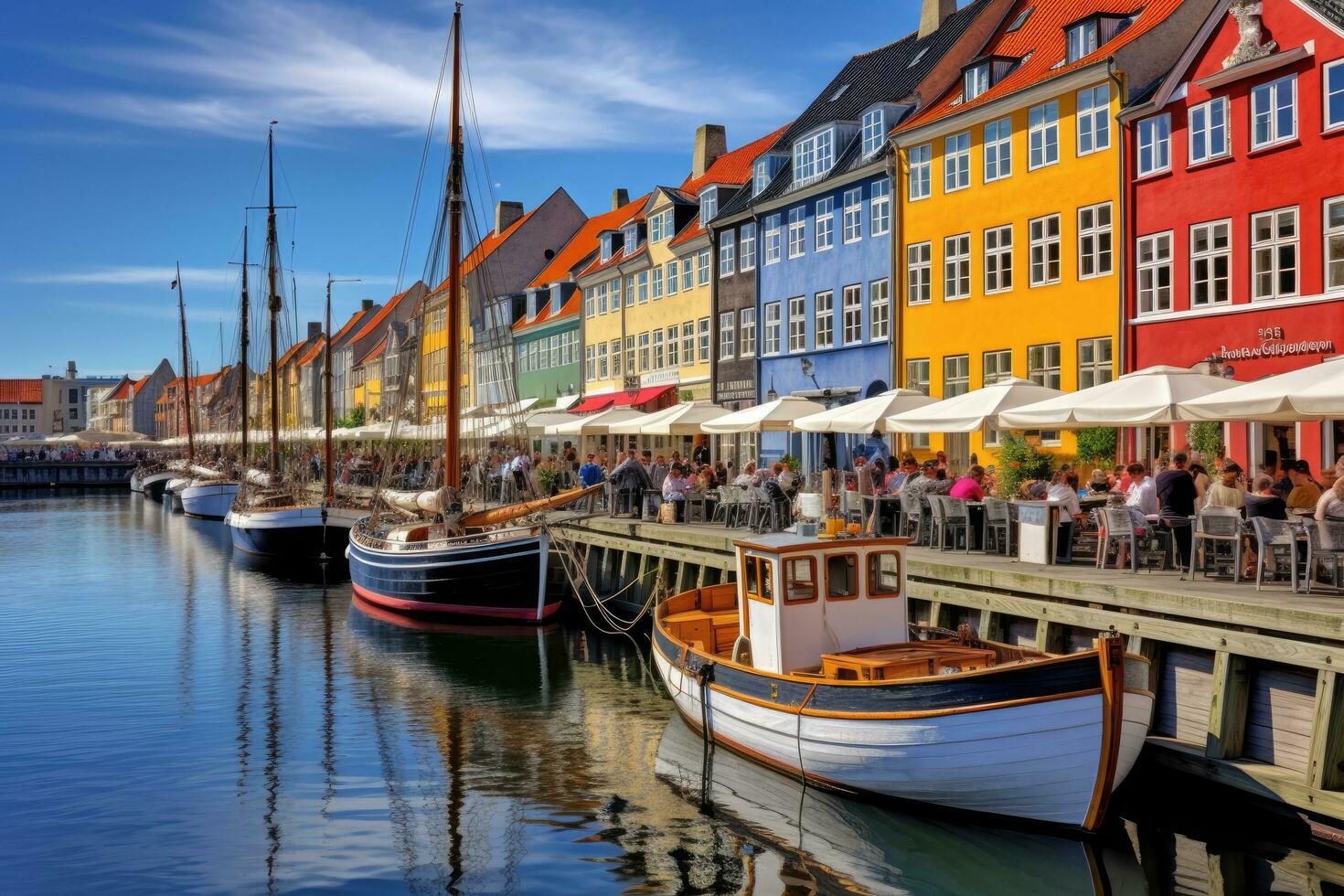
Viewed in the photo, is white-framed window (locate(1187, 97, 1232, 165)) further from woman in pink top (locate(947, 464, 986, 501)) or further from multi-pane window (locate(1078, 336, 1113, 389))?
woman in pink top (locate(947, 464, 986, 501))

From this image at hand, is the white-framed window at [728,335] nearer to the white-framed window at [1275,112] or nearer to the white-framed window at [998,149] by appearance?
the white-framed window at [998,149]

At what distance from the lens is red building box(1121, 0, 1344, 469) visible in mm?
22469

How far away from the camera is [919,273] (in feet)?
109

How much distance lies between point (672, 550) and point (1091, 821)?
43.3ft

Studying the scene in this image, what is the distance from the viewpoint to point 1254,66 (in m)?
23.6

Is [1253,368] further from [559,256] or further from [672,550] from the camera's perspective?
[559,256]

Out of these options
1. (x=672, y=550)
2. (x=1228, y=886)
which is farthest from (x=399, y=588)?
(x=1228, y=886)

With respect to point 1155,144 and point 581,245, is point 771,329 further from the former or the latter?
point 581,245

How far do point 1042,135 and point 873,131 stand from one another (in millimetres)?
6963

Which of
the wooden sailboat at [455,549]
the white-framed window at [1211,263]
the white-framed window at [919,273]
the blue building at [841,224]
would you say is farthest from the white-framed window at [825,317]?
the white-framed window at [1211,263]

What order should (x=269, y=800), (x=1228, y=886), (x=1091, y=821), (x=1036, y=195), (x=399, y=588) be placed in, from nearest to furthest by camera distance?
(x=1228, y=886) < (x=1091, y=821) < (x=269, y=800) < (x=399, y=588) < (x=1036, y=195)

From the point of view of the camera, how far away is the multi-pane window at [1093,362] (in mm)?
27203

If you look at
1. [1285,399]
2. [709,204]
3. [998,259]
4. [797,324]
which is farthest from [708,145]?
[1285,399]

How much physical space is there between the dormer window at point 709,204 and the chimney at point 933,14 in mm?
8951
